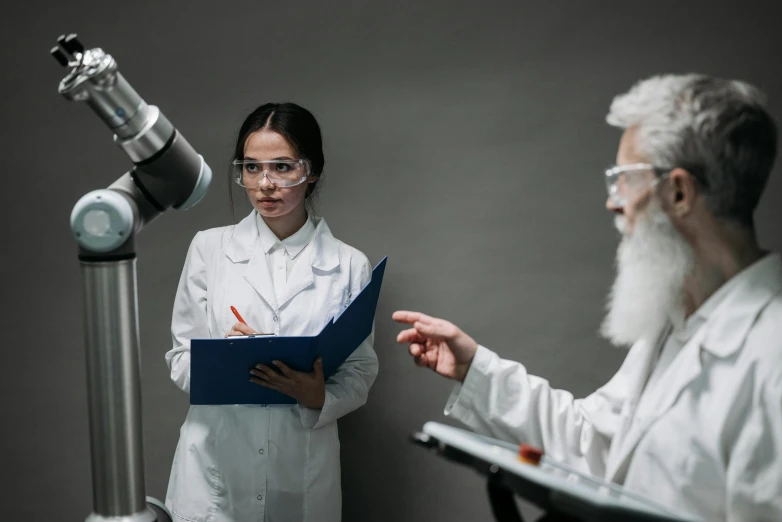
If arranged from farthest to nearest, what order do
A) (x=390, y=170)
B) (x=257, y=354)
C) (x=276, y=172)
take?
(x=390, y=170) → (x=276, y=172) → (x=257, y=354)

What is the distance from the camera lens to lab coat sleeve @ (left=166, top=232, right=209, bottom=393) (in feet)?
7.77

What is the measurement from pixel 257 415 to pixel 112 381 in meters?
1.20

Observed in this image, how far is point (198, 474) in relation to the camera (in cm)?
230

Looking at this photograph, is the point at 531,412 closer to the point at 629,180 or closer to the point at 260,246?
the point at 629,180

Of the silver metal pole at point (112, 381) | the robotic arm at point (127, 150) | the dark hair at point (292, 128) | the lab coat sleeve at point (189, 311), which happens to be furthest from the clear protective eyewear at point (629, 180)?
the lab coat sleeve at point (189, 311)

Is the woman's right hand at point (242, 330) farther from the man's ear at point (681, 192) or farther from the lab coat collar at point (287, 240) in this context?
the man's ear at point (681, 192)

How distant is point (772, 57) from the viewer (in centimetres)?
249

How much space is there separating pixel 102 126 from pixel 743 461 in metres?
2.78

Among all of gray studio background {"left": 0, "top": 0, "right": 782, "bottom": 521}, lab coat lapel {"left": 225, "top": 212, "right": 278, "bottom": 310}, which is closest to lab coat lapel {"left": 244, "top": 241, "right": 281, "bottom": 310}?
lab coat lapel {"left": 225, "top": 212, "right": 278, "bottom": 310}

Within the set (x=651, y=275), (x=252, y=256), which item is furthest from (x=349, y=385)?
(x=651, y=275)

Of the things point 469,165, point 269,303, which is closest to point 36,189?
point 269,303

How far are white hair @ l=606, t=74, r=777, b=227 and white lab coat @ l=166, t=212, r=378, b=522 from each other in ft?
4.24

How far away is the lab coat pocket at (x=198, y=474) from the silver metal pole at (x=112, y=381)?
1.14 m

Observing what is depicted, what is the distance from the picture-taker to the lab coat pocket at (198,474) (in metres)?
2.29
